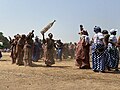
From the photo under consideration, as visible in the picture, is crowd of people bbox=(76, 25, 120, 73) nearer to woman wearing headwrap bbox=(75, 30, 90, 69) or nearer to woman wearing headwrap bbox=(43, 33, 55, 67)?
woman wearing headwrap bbox=(75, 30, 90, 69)

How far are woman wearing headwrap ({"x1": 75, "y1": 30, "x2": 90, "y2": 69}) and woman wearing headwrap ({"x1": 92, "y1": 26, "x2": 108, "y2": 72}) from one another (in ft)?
5.29

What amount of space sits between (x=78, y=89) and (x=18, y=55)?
1005 cm

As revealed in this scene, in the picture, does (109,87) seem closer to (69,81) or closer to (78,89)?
(78,89)

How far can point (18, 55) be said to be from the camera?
19.5 metres

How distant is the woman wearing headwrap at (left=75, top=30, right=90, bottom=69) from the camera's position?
640 inches

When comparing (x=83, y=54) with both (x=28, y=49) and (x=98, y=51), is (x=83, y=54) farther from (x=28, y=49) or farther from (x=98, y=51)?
(x=28, y=49)

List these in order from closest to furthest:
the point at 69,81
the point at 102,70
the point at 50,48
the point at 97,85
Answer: the point at 97,85 < the point at 69,81 < the point at 102,70 < the point at 50,48

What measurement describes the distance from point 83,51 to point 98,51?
2.06 m

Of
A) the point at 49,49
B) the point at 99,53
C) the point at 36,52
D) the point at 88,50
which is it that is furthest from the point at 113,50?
the point at 36,52

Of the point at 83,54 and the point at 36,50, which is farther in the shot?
the point at 36,50

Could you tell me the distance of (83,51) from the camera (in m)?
16.4

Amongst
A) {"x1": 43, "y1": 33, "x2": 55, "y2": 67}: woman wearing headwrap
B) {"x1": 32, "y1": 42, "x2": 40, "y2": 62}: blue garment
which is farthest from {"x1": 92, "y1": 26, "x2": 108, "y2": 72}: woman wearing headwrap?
{"x1": 32, "y1": 42, "x2": 40, "y2": 62}: blue garment

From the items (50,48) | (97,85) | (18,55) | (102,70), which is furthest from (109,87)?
(18,55)

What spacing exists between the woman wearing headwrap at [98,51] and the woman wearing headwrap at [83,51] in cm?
161
